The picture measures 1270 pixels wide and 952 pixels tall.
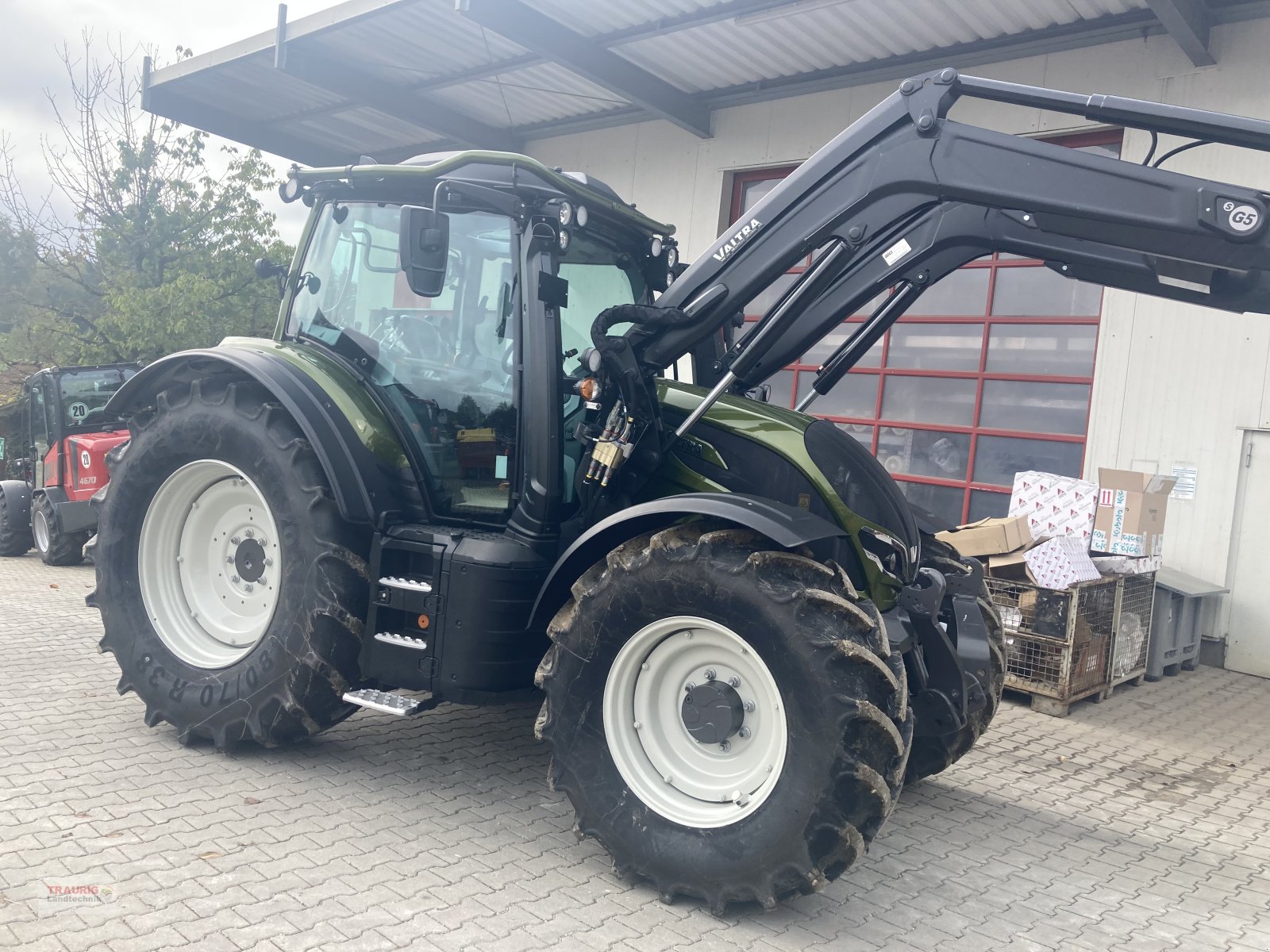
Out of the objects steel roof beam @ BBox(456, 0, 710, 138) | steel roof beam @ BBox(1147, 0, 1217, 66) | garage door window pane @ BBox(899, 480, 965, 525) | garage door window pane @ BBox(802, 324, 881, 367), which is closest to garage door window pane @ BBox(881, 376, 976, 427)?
garage door window pane @ BBox(802, 324, 881, 367)

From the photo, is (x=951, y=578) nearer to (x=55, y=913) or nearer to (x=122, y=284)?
(x=55, y=913)

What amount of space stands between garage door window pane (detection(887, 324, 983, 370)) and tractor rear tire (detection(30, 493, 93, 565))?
8278 millimetres

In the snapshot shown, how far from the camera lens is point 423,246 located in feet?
12.7

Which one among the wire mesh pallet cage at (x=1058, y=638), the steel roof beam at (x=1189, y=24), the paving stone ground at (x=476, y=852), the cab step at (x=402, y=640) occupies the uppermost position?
the steel roof beam at (x=1189, y=24)

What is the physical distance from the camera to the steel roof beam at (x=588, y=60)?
30.1 feet

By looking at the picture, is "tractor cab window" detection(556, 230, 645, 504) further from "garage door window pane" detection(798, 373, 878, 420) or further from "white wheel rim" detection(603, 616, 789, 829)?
"garage door window pane" detection(798, 373, 878, 420)

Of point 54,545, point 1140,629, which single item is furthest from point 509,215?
point 54,545

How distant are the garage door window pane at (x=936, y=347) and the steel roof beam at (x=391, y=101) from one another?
6.32m

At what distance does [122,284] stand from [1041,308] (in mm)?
12299

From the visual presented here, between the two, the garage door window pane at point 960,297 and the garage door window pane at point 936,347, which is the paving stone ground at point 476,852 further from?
the garage door window pane at point 960,297

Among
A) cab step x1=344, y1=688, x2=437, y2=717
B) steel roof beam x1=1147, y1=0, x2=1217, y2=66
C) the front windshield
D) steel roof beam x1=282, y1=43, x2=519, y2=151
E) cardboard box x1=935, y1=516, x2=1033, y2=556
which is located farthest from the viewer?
→ steel roof beam x1=282, y1=43, x2=519, y2=151

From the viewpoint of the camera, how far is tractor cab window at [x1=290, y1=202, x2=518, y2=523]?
14.0ft

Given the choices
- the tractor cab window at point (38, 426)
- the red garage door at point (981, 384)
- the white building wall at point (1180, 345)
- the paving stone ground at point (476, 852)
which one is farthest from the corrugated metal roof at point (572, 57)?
the paving stone ground at point (476, 852)

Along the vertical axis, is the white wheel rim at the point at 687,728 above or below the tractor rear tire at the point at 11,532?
above
